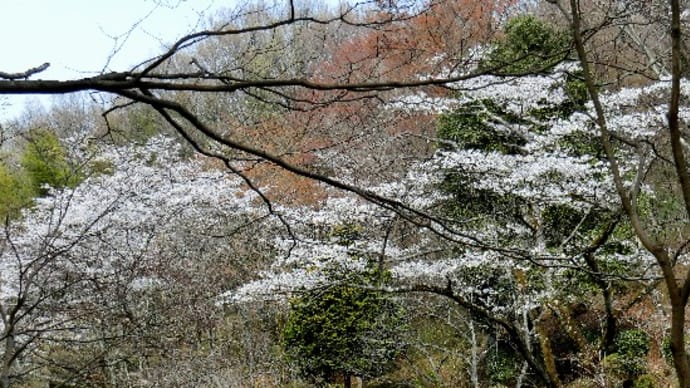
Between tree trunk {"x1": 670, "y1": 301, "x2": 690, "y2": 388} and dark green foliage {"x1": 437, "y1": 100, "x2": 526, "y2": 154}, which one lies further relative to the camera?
dark green foliage {"x1": 437, "y1": 100, "x2": 526, "y2": 154}

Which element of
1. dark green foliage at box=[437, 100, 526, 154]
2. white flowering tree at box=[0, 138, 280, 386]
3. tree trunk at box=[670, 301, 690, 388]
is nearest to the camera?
tree trunk at box=[670, 301, 690, 388]

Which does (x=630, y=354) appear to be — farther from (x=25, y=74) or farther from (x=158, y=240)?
(x=158, y=240)

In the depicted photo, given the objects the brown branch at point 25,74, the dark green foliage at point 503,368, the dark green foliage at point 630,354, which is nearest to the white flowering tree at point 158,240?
the dark green foliage at point 503,368

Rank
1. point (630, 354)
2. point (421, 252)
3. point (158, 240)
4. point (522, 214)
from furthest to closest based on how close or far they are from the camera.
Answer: point (158, 240) → point (522, 214) → point (630, 354) → point (421, 252)

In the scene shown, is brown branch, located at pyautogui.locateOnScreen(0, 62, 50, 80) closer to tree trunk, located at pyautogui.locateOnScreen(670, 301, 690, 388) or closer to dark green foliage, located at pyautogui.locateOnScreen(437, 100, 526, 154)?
tree trunk, located at pyautogui.locateOnScreen(670, 301, 690, 388)

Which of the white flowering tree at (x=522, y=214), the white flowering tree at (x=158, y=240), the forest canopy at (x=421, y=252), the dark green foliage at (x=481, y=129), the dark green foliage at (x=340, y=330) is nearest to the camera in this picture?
the forest canopy at (x=421, y=252)

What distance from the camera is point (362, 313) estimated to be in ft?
26.8

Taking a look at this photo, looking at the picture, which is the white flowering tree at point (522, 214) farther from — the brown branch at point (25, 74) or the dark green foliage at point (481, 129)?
the brown branch at point (25, 74)

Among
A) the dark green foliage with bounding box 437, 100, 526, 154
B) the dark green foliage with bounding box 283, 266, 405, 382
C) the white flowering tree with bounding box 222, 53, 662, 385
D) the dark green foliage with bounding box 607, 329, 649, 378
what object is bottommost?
the dark green foliage with bounding box 607, 329, 649, 378

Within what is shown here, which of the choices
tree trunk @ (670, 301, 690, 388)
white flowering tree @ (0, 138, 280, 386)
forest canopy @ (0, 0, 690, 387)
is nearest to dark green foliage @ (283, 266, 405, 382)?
forest canopy @ (0, 0, 690, 387)

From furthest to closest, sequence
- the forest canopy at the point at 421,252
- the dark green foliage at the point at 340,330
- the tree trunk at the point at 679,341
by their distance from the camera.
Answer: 1. the dark green foliage at the point at 340,330
2. the forest canopy at the point at 421,252
3. the tree trunk at the point at 679,341

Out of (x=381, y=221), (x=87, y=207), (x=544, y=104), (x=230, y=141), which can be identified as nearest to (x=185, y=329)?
(x=381, y=221)

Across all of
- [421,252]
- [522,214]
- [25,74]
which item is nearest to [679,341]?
[25,74]

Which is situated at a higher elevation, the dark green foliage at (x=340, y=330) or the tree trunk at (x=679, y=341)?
the dark green foliage at (x=340, y=330)
